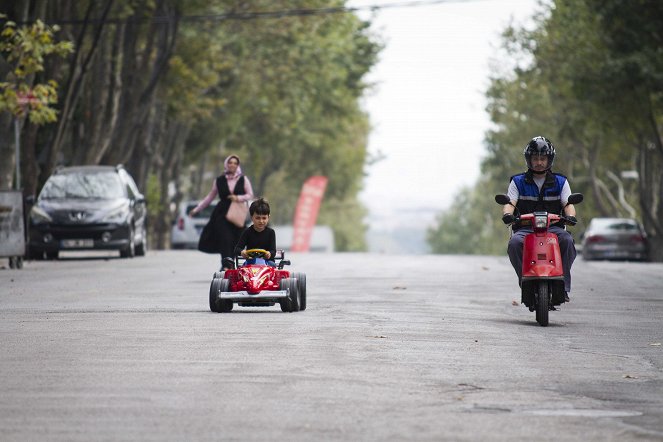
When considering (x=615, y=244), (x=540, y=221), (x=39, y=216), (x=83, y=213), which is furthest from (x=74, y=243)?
(x=615, y=244)

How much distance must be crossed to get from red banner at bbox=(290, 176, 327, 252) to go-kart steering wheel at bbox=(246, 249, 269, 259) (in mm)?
62086

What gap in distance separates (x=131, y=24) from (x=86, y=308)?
25554mm

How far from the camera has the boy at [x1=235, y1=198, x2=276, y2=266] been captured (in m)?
16.3

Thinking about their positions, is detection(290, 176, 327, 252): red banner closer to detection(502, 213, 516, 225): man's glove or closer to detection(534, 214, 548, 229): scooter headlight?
detection(502, 213, 516, 225): man's glove

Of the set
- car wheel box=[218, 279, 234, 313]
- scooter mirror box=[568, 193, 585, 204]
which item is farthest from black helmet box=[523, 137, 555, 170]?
car wheel box=[218, 279, 234, 313]

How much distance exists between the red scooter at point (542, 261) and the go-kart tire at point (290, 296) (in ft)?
7.59

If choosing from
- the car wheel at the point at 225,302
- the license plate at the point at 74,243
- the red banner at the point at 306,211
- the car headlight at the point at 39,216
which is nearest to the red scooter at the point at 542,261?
the car wheel at the point at 225,302

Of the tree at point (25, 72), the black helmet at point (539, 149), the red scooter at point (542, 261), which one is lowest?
the red scooter at point (542, 261)

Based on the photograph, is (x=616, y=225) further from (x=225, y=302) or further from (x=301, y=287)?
(x=225, y=302)

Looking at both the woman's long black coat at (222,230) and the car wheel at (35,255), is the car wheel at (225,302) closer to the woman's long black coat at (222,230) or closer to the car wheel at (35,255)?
the woman's long black coat at (222,230)

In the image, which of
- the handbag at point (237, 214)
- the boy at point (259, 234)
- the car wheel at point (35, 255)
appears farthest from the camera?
the car wheel at point (35, 255)

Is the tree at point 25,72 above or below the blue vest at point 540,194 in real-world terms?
above

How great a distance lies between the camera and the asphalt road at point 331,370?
27.1 feet

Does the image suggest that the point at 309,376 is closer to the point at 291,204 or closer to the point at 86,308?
the point at 86,308
